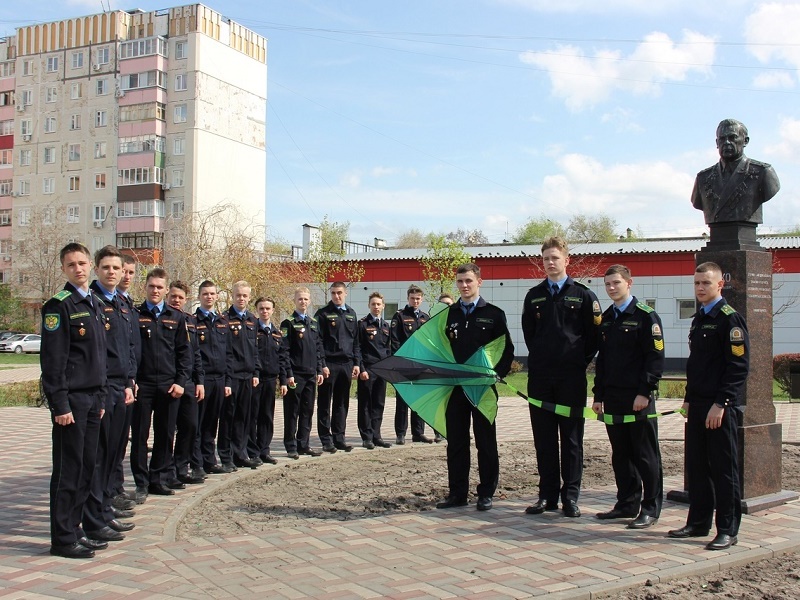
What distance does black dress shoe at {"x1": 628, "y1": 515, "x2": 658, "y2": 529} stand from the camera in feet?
21.5

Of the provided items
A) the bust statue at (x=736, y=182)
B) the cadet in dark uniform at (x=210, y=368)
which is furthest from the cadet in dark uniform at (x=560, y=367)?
the cadet in dark uniform at (x=210, y=368)

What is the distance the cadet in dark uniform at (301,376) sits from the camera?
34.2 feet

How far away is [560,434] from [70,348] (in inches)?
165

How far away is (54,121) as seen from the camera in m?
64.4

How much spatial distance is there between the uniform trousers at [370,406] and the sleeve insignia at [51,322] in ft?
20.0

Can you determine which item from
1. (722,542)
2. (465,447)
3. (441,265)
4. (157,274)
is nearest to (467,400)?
(465,447)

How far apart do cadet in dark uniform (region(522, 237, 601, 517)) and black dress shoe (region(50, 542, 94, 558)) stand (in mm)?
3653

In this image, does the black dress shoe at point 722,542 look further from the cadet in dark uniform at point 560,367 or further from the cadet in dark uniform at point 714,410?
the cadet in dark uniform at point 560,367

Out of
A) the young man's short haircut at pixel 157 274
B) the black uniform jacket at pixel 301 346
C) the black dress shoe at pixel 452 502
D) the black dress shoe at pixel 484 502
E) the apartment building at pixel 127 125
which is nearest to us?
the black dress shoe at pixel 484 502

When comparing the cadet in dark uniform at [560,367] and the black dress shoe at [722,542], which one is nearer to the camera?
the black dress shoe at [722,542]

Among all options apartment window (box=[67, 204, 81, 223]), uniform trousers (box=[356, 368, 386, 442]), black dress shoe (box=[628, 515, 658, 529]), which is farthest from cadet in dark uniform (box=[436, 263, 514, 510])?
apartment window (box=[67, 204, 81, 223])

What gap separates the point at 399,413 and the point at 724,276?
579cm

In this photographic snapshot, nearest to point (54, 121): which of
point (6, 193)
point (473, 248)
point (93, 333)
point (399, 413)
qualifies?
point (6, 193)

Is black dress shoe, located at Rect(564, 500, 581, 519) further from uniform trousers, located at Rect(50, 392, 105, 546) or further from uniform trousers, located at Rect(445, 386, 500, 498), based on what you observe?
uniform trousers, located at Rect(50, 392, 105, 546)
